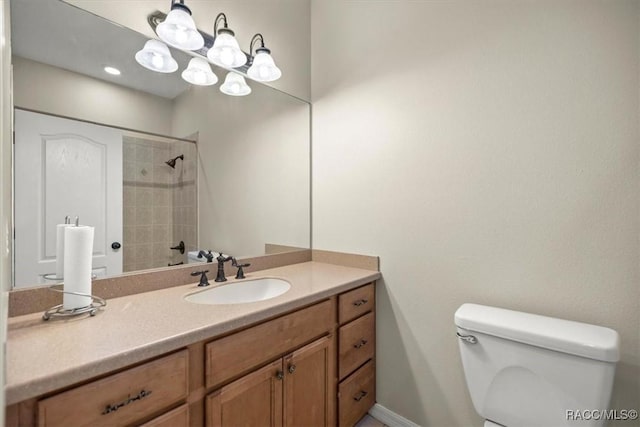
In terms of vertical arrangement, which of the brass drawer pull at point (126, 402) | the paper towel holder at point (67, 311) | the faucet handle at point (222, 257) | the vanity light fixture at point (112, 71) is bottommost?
the brass drawer pull at point (126, 402)

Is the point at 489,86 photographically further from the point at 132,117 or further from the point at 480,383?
the point at 132,117

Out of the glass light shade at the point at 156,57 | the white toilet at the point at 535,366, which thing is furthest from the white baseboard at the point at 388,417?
the glass light shade at the point at 156,57

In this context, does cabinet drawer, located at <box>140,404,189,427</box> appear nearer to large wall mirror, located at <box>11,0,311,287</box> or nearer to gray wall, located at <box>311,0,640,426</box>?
large wall mirror, located at <box>11,0,311,287</box>

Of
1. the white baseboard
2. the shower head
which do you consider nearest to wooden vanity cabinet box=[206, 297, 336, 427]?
the white baseboard

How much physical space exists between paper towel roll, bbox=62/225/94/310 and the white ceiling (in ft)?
2.25

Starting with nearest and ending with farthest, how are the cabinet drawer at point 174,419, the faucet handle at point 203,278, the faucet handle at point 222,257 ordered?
the cabinet drawer at point 174,419
the faucet handle at point 203,278
the faucet handle at point 222,257

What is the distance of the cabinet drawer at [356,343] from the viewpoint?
148 cm

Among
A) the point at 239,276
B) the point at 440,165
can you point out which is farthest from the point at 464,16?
the point at 239,276

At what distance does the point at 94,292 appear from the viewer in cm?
117

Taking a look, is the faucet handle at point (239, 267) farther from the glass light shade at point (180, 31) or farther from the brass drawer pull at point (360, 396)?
the glass light shade at point (180, 31)

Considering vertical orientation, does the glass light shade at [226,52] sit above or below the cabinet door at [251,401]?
above

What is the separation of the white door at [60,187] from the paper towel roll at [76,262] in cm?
19

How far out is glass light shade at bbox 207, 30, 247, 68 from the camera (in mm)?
1464

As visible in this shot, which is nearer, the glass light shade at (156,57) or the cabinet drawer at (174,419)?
the cabinet drawer at (174,419)
